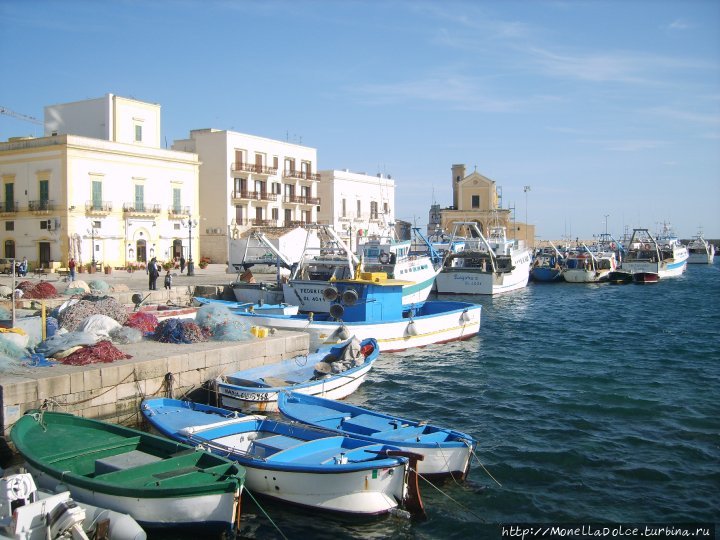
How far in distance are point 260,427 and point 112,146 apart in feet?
103

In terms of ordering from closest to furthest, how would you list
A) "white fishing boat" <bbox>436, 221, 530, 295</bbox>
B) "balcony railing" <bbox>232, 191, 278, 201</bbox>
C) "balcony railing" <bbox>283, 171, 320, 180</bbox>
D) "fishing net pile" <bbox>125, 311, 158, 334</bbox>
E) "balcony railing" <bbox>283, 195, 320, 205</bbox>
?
"fishing net pile" <bbox>125, 311, 158, 334</bbox> → "white fishing boat" <bbox>436, 221, 530, 295</bbox> → "balcony railing" <bbox>232, 191, 278, 201</bbox> → "balcony railing" <bbox>283, 171, 320, 180</bbox> → "balcony railing" <bbox>283, 195, 320, 205</bbox>

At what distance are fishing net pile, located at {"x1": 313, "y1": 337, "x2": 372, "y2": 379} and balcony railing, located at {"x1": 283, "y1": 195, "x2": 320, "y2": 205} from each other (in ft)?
126

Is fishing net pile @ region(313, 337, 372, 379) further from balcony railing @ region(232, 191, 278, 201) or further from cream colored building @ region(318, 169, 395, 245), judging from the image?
cream colored building @ region(318, 169, 395, 245)

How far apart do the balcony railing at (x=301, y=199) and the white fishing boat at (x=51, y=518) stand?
46369mm

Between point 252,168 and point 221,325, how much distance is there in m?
34.9

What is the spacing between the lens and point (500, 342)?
23.1 metres

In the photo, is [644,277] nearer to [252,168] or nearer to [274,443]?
[252,168]

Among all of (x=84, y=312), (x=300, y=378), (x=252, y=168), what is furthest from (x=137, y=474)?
(x=252, y=168)

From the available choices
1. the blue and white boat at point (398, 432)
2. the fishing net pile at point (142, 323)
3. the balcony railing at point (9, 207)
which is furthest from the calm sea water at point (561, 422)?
the balcony railing at point (9, 207)

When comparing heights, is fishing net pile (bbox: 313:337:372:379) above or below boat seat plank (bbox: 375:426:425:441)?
above

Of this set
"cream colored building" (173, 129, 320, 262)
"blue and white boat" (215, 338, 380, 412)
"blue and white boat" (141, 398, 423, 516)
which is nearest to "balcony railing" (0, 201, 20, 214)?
"cream colored building" (173, 129, 320, 262)

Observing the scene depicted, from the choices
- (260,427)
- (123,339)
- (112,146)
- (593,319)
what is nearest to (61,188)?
(112,146)

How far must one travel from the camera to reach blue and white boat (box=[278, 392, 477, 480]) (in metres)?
9.77

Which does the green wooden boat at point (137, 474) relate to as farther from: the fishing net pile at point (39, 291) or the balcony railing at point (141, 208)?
the balcony railing at point (141, 208)
